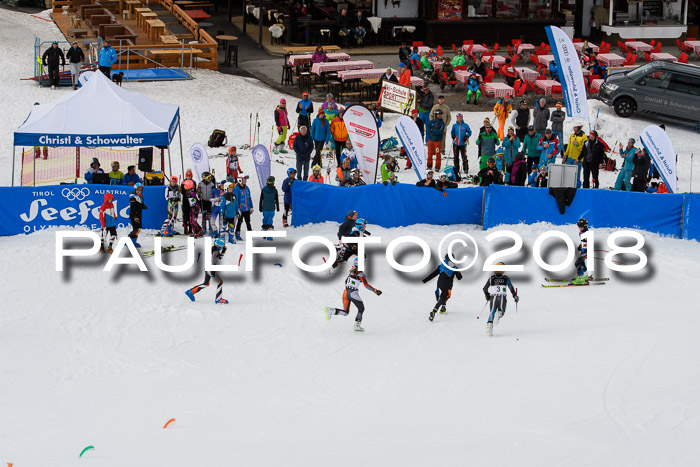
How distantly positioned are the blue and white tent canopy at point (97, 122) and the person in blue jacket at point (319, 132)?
3.25 meters

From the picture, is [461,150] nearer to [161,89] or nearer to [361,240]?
[361,240]

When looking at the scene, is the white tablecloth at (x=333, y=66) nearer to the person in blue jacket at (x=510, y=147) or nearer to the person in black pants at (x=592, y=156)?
the person in blue jacket at (x=510, y=147)

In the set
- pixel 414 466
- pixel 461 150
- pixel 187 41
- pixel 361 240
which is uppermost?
pixel 187 41

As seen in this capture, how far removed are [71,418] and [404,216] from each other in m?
9.10

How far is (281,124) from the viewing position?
78.9 ft

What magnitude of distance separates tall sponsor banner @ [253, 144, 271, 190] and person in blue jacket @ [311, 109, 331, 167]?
6.38 ft

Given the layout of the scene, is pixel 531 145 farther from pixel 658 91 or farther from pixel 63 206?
pixel 63 206

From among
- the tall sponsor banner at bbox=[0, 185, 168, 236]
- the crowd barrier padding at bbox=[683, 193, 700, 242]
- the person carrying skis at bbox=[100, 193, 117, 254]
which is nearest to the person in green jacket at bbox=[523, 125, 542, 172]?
the crowd barrier padding at bbox=[683, 193, 700, 242]

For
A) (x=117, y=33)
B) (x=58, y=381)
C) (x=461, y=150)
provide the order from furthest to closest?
(x=117, y=33), (x=461, y=150), (x=58, y=381)

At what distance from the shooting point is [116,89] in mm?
21094

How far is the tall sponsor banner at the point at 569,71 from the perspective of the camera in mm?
22016

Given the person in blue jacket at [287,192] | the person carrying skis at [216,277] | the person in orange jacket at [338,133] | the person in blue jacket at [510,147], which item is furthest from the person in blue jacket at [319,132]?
the person carrying skis at [216,277]

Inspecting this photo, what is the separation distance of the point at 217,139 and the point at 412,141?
548 centimetres

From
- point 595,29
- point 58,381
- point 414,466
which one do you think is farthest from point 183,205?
point 595,29
